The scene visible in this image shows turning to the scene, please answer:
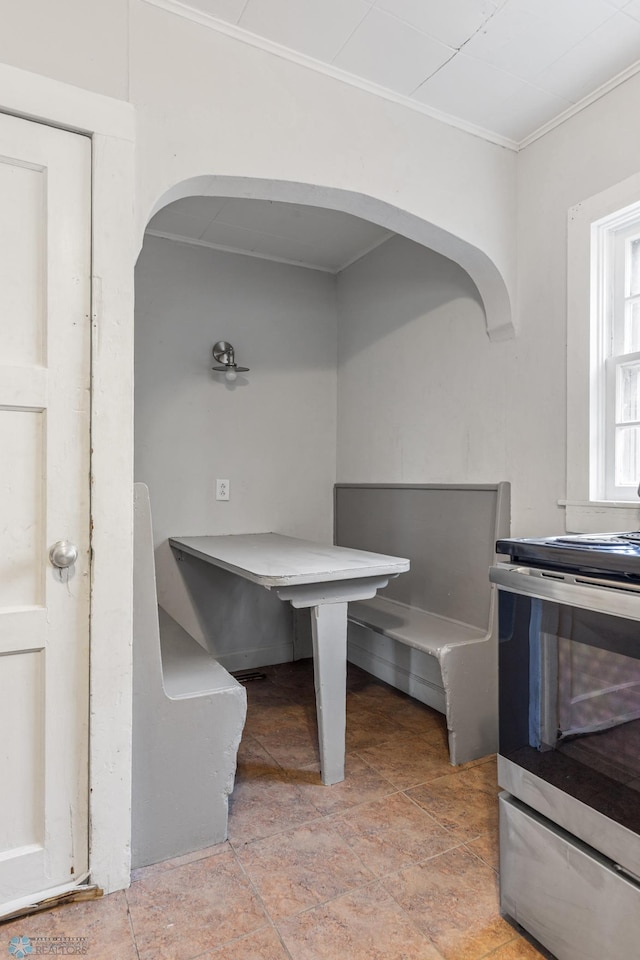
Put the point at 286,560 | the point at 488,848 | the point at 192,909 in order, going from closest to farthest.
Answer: the point at 192,909 → the point at 488,848 → the point at 286,560

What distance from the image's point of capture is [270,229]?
288 centimetres

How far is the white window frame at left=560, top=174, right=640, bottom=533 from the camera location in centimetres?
189

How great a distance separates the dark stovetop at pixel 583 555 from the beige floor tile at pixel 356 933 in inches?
35.6

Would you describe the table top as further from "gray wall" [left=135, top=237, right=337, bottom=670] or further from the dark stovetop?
the dark stovetop

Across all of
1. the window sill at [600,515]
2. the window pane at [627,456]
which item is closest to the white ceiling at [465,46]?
the window pane at [627,456]

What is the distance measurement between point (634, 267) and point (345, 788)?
204 cm

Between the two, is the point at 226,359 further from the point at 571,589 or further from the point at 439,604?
the point at 571,589

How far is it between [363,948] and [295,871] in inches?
11.8

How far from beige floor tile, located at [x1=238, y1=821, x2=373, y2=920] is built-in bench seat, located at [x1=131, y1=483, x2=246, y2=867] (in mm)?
154

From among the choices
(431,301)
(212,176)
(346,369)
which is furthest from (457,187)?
(346,369)

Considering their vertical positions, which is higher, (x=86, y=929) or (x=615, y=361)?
(x=615, y=361)

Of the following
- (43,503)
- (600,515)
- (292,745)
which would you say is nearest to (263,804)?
(292,745)

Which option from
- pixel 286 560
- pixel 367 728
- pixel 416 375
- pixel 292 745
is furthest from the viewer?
pixel 416 375

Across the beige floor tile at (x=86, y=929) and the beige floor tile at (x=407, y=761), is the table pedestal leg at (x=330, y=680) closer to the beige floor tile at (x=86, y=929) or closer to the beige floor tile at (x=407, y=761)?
the beige floor tile at (x=407, y=761)
